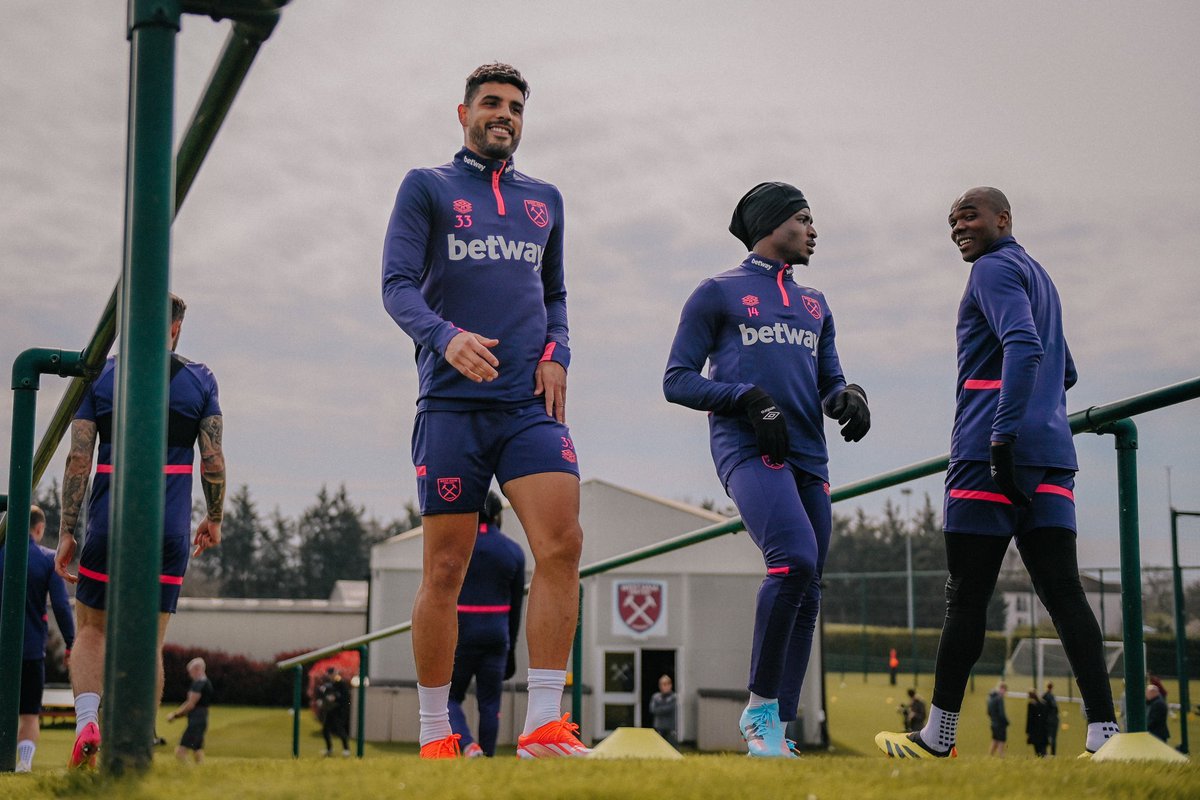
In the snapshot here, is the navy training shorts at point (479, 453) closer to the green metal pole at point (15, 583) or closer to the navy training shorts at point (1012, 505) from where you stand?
the navy training shorts at point (1012, 505)

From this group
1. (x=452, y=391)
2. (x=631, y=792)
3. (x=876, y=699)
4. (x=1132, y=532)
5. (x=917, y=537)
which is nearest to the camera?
(x=631, y=792)

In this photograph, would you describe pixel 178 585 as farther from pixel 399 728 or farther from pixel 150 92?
pixel 399 728

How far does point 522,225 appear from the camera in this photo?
3545 millimetres

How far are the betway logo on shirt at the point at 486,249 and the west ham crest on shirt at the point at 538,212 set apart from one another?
0.36 feet

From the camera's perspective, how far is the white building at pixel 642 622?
28031 millimetres

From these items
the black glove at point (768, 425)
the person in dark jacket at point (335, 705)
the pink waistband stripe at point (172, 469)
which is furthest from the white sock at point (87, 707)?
the person in dark jacket at point (335, 705)

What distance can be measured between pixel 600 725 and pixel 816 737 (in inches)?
194

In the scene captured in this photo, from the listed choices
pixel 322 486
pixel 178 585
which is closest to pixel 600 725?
pixel 178 585

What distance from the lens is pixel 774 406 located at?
367 cm

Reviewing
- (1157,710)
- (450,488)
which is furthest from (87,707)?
(1157,710)

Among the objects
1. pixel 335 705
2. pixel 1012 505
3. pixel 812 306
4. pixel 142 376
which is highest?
pixel 812 306

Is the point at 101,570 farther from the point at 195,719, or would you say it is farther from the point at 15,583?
the point at 195,719

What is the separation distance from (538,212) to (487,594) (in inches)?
169

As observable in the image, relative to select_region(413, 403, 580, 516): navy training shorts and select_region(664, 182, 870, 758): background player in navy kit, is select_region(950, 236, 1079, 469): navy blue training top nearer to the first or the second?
select_region(664, 182, 870, 758): background player in navy kit
